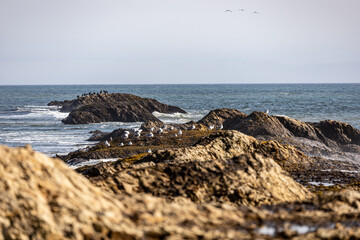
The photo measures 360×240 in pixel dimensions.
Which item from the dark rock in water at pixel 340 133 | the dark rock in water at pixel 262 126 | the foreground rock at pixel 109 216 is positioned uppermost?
the foreground rock at pixel 109 216

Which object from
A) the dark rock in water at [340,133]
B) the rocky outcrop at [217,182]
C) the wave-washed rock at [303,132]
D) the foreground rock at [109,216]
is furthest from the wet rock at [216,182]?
the dark rock in water at [340,133]

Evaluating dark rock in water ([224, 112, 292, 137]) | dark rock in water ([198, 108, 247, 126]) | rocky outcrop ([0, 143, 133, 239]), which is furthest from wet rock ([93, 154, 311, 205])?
dark rock in water ([198, 108, 247, 126])

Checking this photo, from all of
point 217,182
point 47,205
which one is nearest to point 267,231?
point 47,205

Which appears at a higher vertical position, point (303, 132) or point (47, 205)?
point (47, 205)

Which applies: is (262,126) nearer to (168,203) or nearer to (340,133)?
(340,133)

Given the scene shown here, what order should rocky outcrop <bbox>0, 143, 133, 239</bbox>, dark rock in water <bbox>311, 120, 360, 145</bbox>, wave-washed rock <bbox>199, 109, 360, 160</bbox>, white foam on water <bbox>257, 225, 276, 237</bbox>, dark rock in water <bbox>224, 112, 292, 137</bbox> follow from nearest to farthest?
rocky outcrop <bbox>0, 143, 133, 239</bbox>, white foam on water <bbox>257, 225, 276, 237</bbox>, wave-washed rock <bbox>199, 109, 360, 160</bbox>, dark rock in water <bbox>224, 112, 292, 137</bbox>, dark rock in water <bbox>311, 120, 360, 145</bbox>

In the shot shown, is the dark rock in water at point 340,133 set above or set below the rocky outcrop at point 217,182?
below

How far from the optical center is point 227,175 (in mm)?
7777

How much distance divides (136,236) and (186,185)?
10.4 feet

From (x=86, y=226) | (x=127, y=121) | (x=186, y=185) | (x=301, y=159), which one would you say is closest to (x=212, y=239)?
(x=86, y=226)

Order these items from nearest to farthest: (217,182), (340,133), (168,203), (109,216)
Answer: (109,216)
(168,203)
(217,182)
(340,133)

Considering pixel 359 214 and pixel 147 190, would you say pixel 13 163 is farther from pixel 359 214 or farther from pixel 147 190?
pixel 359 214

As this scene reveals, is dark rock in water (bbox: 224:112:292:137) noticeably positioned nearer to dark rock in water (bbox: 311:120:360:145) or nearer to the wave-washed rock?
the wave-washed rock

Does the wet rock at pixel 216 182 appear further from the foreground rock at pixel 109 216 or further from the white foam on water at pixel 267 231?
the white foam on water at pixel 267 231
